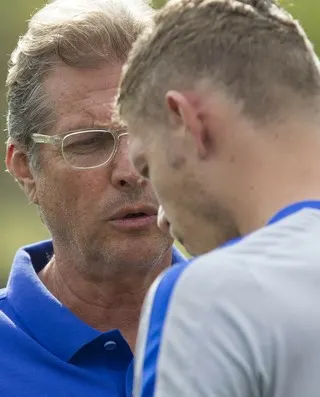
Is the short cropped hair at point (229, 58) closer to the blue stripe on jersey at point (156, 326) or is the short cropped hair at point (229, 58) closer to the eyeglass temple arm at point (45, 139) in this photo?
the blue stripe on jersey at point (156, 326)

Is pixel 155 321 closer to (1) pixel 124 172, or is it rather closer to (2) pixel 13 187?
(1) pixel 124 172

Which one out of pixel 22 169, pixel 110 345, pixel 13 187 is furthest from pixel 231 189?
pixel 13 187

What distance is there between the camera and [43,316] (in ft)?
11.2

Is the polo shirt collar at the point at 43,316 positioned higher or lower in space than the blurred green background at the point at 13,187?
higher

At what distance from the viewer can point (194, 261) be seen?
1.94 meters

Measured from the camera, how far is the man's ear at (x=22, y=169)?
146 inches

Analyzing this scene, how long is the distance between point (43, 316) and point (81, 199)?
0.35 meters

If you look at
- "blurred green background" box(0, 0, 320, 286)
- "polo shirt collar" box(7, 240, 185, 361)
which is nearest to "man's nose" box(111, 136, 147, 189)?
"polo shirt collar" box(7, 240, 185, 361)

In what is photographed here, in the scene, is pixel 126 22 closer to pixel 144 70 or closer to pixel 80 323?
pixel 80 323

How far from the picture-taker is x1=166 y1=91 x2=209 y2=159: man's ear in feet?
6.87

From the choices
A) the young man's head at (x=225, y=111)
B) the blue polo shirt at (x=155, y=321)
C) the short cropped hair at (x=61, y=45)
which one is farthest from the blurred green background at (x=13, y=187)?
the blue polo shirt at (x=155, y=321)

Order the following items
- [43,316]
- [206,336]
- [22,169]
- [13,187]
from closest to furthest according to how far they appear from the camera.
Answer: [206,336]
[43,316]
[22,169]
[13,187]

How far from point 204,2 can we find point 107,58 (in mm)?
1353

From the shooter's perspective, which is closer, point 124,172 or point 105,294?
point 124,172
